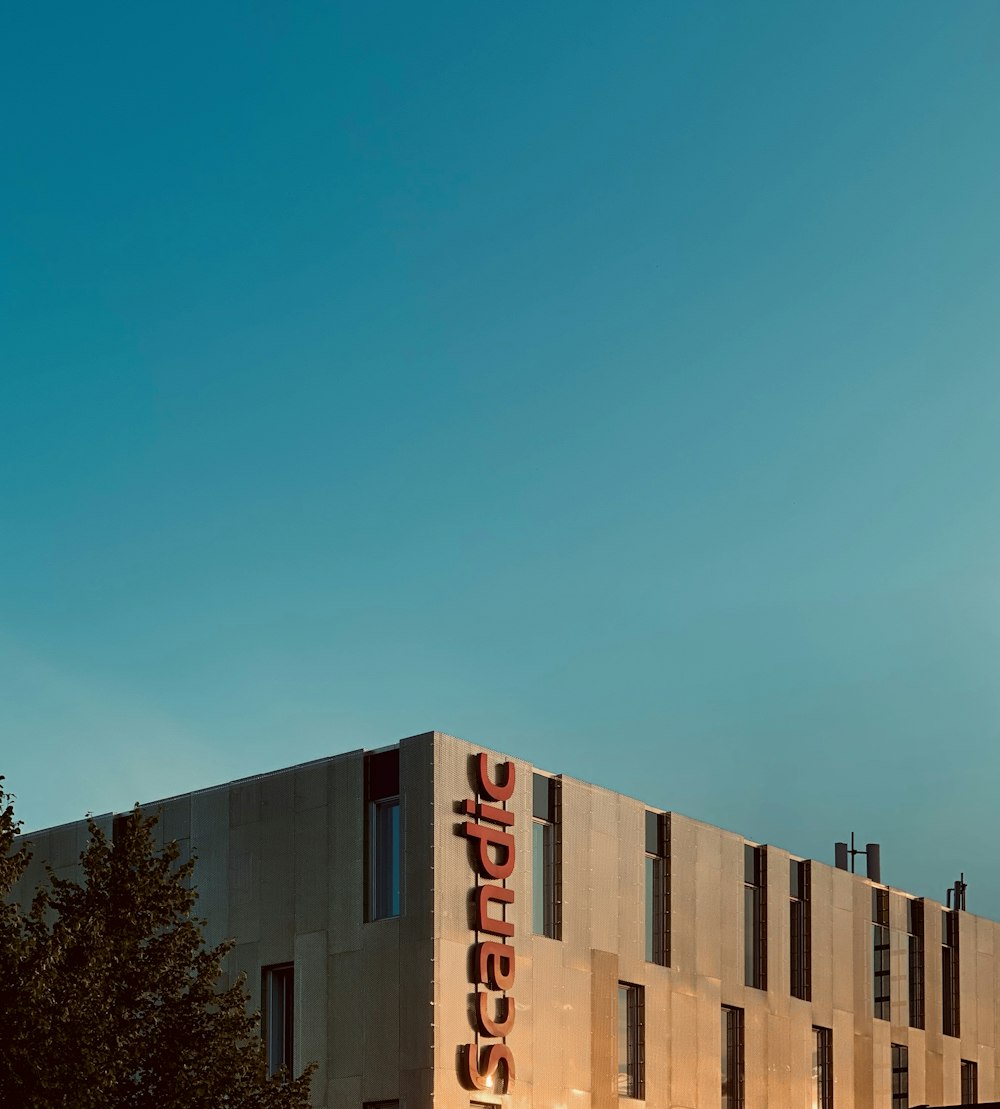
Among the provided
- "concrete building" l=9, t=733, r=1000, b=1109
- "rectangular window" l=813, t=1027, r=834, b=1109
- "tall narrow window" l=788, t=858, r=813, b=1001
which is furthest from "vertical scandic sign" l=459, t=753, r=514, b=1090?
"rectangular window" l=813, t=1027, r=834, b=1109

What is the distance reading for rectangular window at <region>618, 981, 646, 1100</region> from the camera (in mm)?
43219

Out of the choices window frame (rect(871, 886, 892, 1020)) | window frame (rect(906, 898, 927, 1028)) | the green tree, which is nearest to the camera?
the green tree

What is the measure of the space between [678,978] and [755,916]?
16.0ft

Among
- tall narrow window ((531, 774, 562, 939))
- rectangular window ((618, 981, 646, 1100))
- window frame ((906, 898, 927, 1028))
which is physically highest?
tall narrow window ((531, 774, 562, 939))

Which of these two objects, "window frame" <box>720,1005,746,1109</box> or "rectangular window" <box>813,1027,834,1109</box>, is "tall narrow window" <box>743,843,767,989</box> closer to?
"window frame" <box>720,1005,746,1109</box>

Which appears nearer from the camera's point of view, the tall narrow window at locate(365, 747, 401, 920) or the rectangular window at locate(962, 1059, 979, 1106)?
the tall narrow window at locate(365, 747, 401, 920)

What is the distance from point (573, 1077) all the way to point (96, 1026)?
14.1 meters

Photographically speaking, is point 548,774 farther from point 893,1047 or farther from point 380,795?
point 893,1047

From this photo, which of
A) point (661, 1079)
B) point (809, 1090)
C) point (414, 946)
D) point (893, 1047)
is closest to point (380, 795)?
point (414, 946)

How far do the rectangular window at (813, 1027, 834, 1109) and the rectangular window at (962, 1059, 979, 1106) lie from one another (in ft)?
25.9

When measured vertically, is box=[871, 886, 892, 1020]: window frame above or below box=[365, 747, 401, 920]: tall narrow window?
below

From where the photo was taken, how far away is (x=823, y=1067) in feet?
168

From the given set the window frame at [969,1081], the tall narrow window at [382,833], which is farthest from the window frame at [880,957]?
the tall narrow window at [382,833]

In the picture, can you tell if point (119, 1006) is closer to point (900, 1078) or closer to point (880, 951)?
point (880, 951)
